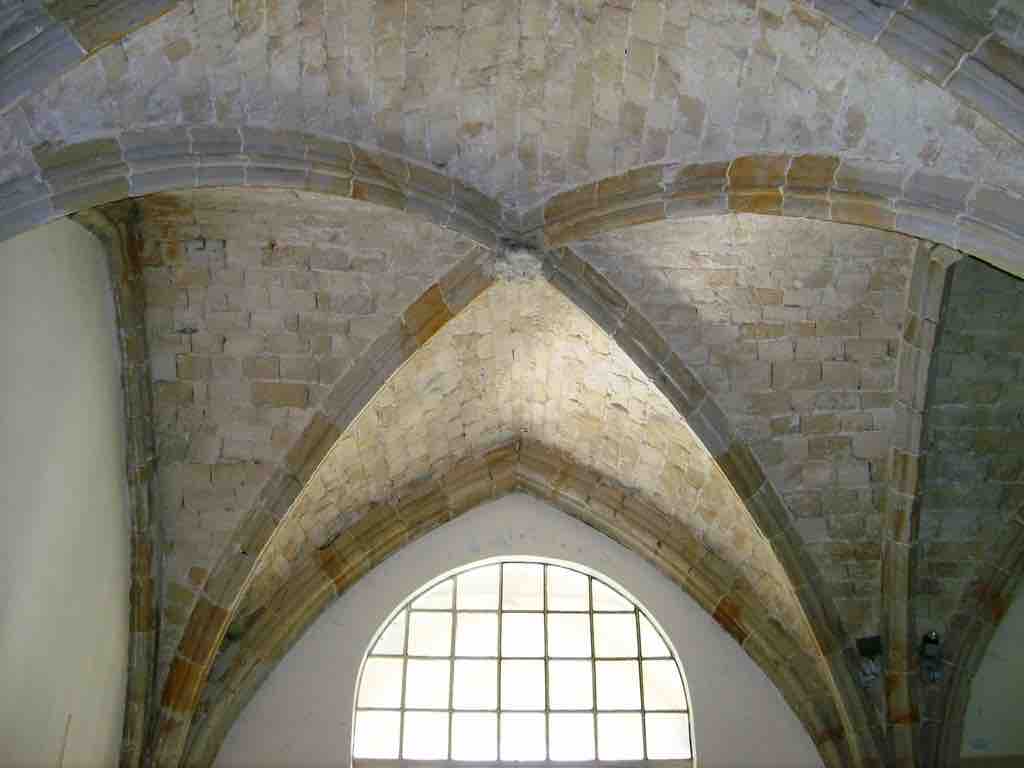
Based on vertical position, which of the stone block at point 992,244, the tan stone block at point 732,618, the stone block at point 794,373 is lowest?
the tan stone block at point 732,618

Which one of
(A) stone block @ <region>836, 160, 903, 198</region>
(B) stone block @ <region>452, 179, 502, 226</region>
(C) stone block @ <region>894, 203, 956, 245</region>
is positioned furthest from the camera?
(B) stone block @ <region>452, 179, 502, 226</region>

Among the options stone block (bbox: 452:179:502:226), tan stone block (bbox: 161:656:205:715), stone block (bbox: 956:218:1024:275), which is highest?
stone block (bbox: 452:179:502:226)

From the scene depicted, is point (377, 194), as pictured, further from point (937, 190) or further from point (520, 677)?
point (520, 677)

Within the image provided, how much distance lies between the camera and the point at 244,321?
26.9ft

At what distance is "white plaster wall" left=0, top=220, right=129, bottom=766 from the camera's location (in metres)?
6.77

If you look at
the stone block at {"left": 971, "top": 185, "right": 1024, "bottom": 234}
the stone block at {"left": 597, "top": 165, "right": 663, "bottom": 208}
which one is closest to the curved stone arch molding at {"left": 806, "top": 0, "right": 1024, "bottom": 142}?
the stone block at {"left": 971, "top": 185, "right": 1024, "bottom": 234}

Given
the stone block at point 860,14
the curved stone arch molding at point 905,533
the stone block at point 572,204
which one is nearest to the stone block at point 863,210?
the stone block at point 860,14

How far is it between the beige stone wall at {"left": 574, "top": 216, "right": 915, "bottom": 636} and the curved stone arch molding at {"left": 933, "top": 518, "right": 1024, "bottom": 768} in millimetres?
568

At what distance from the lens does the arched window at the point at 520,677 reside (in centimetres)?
907

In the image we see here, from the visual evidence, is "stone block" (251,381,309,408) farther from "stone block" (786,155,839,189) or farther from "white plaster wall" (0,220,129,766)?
"stone block" (786,155,839,189)

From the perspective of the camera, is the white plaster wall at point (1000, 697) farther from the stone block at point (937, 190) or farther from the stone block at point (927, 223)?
the stone block at point (937, 190)

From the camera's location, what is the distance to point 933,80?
6094 millimetres

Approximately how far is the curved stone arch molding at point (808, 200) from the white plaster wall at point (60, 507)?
8.16ft

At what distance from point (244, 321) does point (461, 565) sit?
8.08ft
